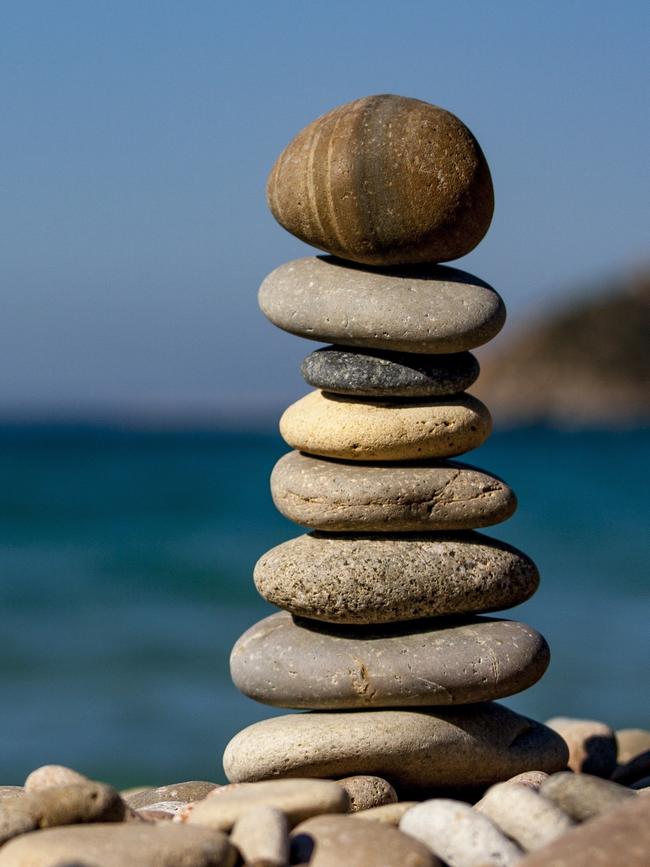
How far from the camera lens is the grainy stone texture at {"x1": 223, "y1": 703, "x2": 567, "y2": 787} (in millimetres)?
6387

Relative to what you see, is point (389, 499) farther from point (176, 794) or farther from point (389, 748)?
point (176, 794)

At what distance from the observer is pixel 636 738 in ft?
29.9

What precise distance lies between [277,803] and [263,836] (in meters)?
0.29

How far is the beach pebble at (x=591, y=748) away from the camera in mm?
8039

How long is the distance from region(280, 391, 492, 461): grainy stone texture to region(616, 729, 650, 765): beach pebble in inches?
120

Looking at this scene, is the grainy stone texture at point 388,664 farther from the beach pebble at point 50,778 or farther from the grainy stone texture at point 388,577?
the beach pebble at point 50,778

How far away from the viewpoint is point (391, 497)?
6.50 metres

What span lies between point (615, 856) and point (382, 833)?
834 millimetres

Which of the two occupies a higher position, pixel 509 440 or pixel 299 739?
pixel 509 440

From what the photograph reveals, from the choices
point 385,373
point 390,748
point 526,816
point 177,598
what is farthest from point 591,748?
point 177,598

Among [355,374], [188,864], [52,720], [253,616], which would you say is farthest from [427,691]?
[253,616]

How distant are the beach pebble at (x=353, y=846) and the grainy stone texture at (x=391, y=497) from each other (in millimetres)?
1912

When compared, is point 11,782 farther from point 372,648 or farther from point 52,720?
point 372,648

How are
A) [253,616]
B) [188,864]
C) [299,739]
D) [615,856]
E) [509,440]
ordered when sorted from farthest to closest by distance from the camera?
[509,440]
[253,616]
[299,739]
[188,864]
[615,856]
